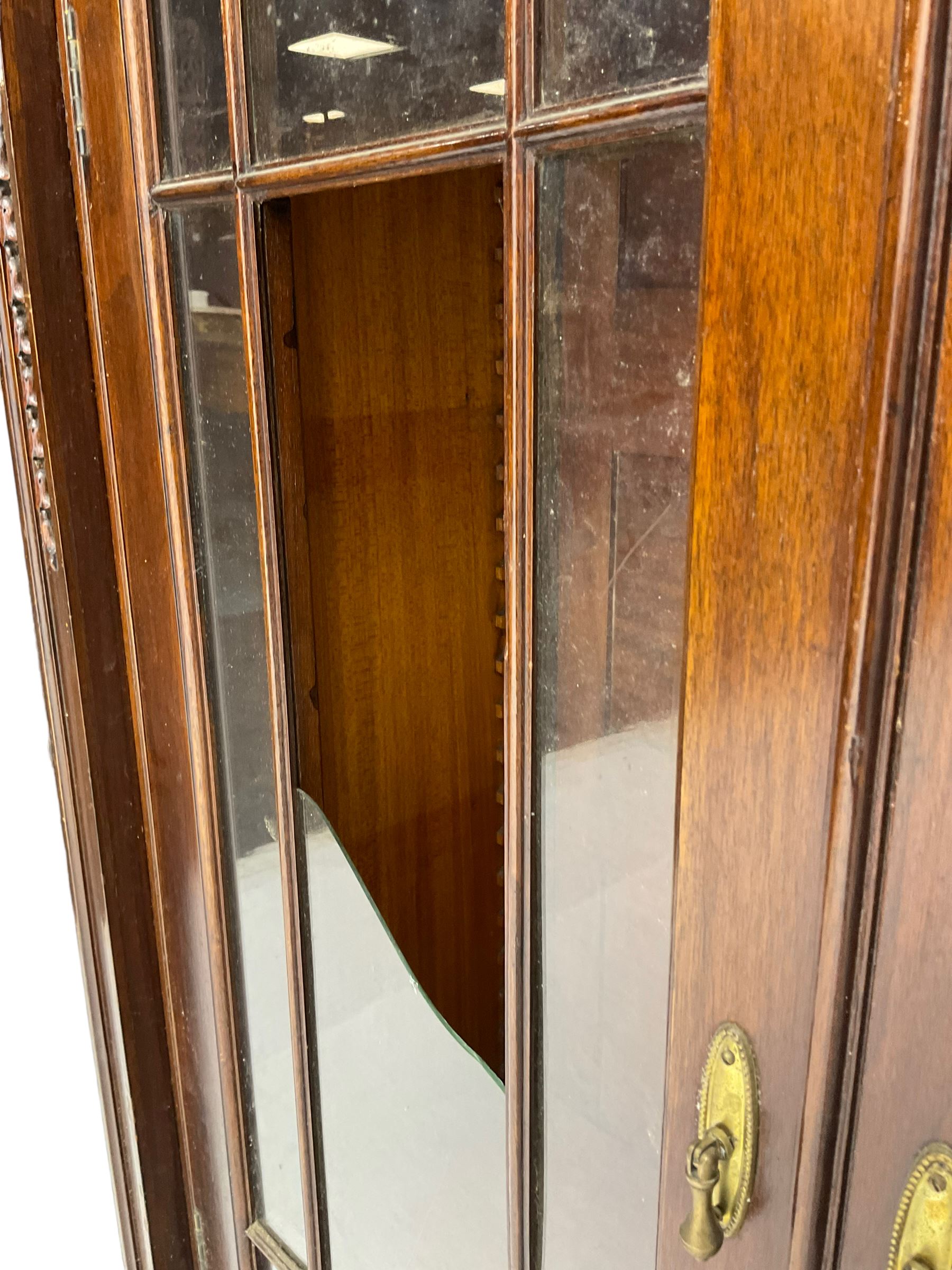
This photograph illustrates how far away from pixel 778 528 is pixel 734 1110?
268mm

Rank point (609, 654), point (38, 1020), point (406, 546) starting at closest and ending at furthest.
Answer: point (609, 654) → point (406, 546) → point (38, 1020)

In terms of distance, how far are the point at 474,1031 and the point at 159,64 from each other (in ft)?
2.48

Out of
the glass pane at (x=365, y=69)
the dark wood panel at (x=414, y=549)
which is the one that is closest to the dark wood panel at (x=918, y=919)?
the glass pane at (x=365, y=69)

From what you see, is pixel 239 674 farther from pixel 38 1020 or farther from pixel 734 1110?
pixel 38 1020

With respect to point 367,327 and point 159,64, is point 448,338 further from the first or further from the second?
point 159,64

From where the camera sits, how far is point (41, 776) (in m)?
1.07

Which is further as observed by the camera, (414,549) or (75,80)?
(414,549)

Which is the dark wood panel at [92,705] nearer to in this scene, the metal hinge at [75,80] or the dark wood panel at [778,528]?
the metal hinge at [75,80]

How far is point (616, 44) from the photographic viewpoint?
1.44 feet

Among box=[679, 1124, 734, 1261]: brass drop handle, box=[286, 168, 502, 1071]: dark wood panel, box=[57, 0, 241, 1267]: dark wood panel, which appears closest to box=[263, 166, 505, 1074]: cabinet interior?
box=[286, 168, 502, 1071]: dark wood panel

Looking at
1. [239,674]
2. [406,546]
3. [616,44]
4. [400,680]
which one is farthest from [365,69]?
[400,680]

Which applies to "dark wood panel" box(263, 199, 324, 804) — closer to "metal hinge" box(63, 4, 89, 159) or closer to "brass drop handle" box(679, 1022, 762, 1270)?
"metal hinge" box(63, 4, 89, 159)

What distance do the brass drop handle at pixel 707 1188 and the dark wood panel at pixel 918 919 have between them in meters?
0.06

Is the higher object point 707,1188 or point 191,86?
point 191,86
